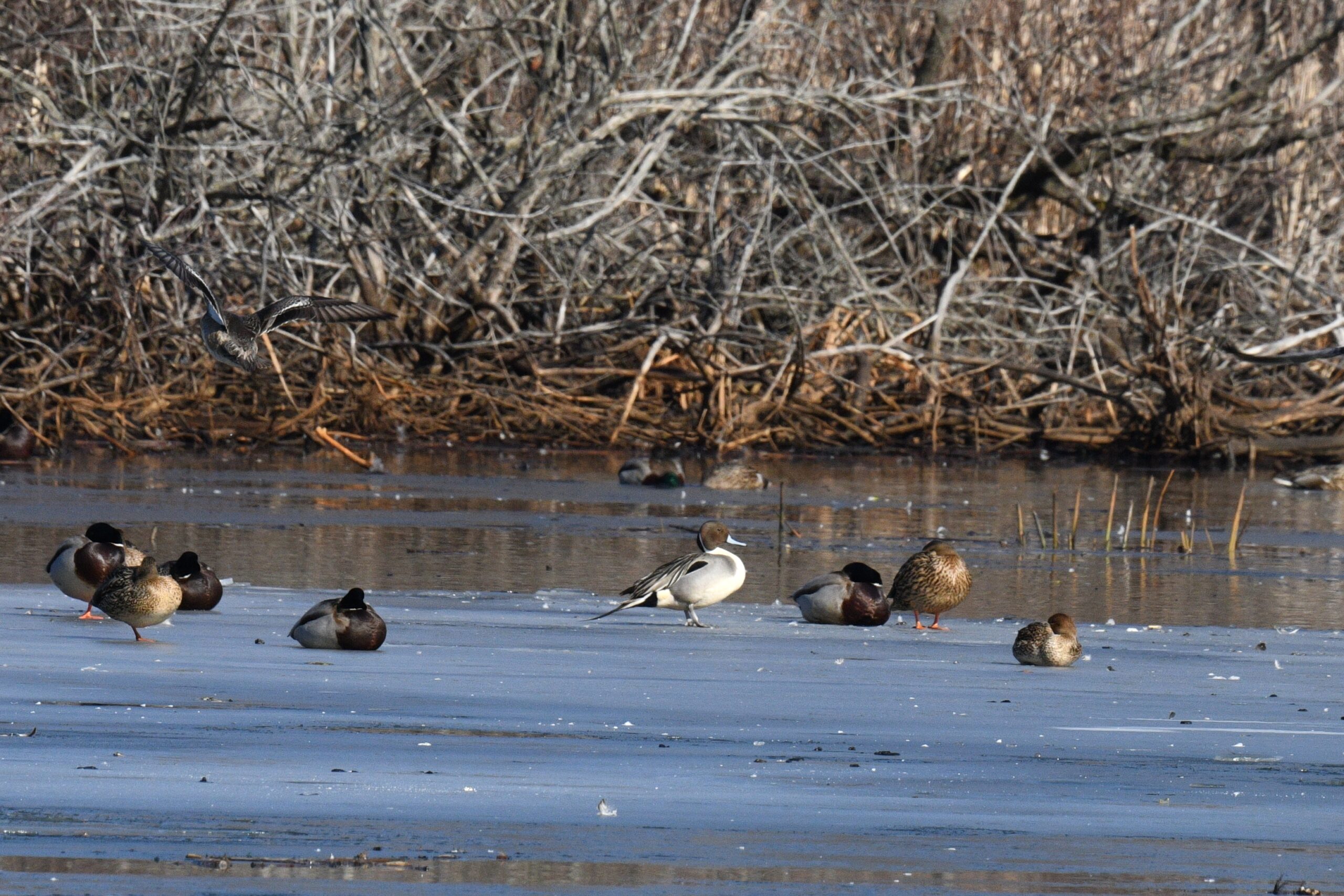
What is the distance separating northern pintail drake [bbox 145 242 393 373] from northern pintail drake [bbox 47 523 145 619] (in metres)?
1.60

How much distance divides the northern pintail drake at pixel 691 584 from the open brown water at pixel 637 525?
73cm

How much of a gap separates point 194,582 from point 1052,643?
105 inches

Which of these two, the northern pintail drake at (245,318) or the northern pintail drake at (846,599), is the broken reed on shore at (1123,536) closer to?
the northern pintail drake at (846,599)

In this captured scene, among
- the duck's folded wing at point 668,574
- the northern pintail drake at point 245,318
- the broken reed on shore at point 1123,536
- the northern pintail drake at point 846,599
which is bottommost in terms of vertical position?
the broken reed on shore at point 1123,536

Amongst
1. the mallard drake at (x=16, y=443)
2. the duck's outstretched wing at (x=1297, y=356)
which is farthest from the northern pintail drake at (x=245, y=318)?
the duck's outstretched wing at (x=1297, y=356)

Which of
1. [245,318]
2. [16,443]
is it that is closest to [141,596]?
[245,318]

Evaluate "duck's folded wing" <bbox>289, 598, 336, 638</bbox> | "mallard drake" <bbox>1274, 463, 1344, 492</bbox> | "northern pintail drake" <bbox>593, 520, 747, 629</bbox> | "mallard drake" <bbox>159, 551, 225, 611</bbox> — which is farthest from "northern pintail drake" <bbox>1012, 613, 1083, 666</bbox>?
"mallard drake" <bbox>1274, 463, 1344, 492</bbox>

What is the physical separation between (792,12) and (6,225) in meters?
7.02

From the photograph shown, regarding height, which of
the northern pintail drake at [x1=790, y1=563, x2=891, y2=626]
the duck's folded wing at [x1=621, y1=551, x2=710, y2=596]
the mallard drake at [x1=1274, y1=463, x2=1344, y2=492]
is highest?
the duck's folded wing at [x1=621, y1=551, x2=710, y2=596]

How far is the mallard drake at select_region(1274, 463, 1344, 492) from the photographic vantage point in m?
14.2

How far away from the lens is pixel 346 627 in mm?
5781

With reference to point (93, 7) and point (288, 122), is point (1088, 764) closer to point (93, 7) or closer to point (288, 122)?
point (288, 122)

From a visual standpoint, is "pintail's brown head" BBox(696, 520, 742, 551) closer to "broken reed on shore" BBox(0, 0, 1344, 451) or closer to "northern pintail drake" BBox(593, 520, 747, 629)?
"northern pintail drake" BBox(593, 520, 747, 629)

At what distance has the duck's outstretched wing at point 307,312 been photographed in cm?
834
